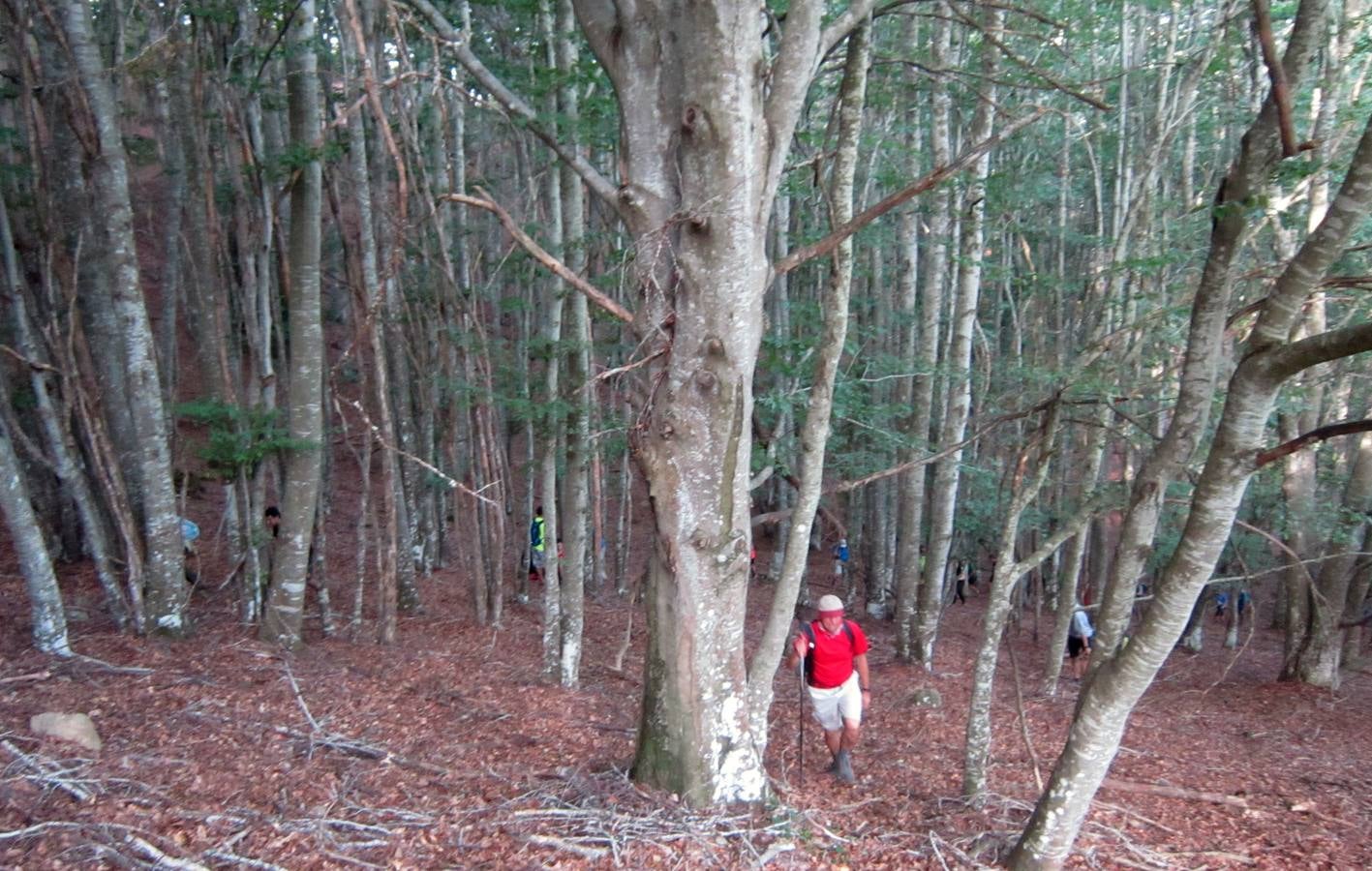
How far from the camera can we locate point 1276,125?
171 inches

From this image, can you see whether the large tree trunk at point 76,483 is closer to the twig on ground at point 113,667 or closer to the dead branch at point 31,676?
the twig on ground at point 113,667

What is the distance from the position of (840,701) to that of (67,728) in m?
4.79

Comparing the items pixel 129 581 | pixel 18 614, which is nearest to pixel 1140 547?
pixel 129 581

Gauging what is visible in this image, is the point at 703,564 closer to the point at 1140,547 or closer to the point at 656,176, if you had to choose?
the point at 656,176

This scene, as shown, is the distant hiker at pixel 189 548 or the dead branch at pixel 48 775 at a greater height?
the dead branch at pixel 48 775

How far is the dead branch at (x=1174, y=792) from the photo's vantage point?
22.2ft

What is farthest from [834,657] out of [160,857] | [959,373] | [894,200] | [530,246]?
[959,373]

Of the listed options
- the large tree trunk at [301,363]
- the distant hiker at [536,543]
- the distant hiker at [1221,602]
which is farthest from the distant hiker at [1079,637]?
the large tree trunk at [301,363]

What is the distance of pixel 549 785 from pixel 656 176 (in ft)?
11.1

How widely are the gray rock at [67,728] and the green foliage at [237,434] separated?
10.2ft

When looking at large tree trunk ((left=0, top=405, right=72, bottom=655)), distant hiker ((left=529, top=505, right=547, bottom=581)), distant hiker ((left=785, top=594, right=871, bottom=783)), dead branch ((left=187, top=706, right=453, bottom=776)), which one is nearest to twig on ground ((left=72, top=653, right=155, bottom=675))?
large tree trunk ((left=0, top=405, right=72, bottom=655))

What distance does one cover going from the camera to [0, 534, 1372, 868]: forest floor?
4152 mm

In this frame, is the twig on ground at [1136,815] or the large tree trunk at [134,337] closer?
the twig on ground at [1136,815]

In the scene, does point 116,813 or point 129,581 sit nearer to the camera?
point 116,813
